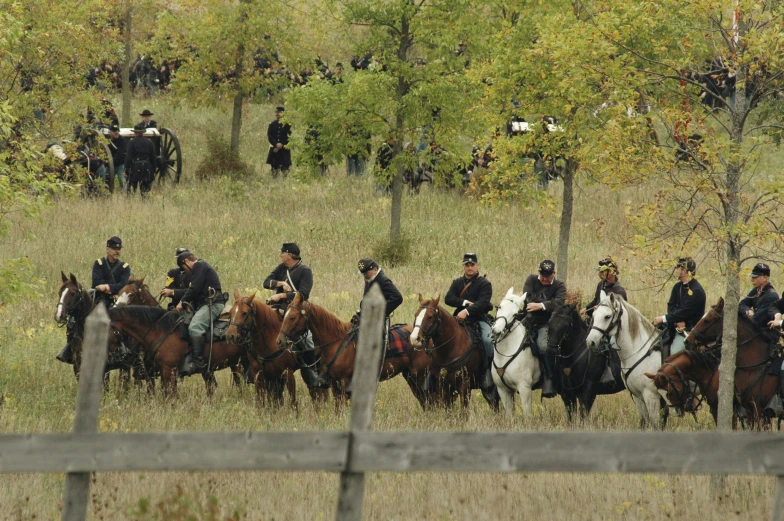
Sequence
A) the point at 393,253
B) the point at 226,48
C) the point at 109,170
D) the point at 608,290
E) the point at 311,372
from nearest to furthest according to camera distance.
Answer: the point at 311,372
the point at 608,290
the point at 393,253
the point at 109,170
the point at 226,48

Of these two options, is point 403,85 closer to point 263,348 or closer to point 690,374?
point 263,348

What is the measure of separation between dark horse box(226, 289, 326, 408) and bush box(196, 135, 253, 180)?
18.3 metres

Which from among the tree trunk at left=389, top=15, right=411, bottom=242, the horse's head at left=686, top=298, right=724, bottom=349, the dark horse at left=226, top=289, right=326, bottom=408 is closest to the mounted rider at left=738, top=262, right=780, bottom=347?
the horse's head at left=686, top=298, right=724, bottom=349

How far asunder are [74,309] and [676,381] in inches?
322

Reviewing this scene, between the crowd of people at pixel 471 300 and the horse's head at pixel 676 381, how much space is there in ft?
3.08

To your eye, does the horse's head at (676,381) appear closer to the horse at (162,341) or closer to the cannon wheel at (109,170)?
the horse at (162,341)

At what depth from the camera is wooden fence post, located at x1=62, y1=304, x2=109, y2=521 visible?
5.95 meters

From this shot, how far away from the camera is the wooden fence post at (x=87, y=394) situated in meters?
5.95

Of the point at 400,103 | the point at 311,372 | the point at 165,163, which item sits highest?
the point at 400,103

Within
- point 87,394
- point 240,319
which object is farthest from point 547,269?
point 87,394

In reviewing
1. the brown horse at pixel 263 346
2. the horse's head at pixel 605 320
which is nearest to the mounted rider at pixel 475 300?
the horse's head at pixel 605 320

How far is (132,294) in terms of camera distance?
622 inches

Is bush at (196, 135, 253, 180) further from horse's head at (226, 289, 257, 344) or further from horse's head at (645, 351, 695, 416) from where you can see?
horse's head at (645, 351, 695, 416)

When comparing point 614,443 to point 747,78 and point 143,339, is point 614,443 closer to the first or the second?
point 747,78
